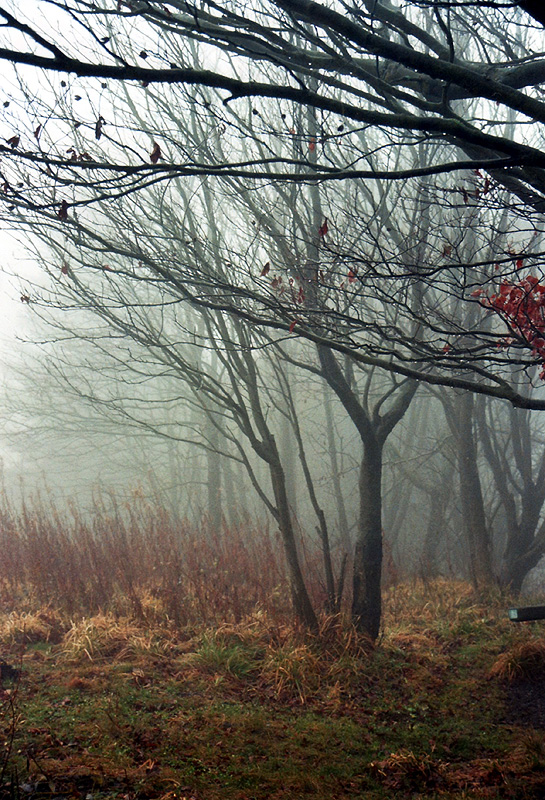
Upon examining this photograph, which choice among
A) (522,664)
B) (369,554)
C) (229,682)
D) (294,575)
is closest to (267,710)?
(229,682)

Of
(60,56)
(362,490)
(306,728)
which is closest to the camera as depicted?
(60,56)

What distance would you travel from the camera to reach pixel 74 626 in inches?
212

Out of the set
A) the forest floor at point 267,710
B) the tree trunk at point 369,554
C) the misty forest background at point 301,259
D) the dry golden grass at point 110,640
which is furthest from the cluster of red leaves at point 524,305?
the dry golden grass at point 110,640

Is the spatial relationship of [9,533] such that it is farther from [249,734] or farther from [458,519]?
[458,519]

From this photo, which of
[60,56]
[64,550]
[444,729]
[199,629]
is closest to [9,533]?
[64,550]

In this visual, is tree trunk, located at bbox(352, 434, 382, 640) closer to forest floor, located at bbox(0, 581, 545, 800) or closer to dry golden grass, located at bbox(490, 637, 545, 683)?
forest floor, located at bbox(0, 581, 545, 800)

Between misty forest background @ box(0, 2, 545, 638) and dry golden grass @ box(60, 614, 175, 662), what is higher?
misty forest background @ box(0, 2, 545, 638)

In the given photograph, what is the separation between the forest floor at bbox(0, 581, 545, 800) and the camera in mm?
2902

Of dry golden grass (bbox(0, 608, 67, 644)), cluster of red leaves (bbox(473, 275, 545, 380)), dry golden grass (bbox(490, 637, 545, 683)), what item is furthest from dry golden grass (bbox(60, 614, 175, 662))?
cluster of red leaves (bbox(473, 275, 545, 380))

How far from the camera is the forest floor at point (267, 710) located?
2.90 m

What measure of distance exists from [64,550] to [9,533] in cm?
93

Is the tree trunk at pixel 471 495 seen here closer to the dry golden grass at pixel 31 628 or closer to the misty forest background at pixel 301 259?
the misty forest background at pixel 301 259

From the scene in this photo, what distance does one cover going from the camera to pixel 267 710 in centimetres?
403

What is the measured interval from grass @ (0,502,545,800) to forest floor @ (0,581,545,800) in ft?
0.04
